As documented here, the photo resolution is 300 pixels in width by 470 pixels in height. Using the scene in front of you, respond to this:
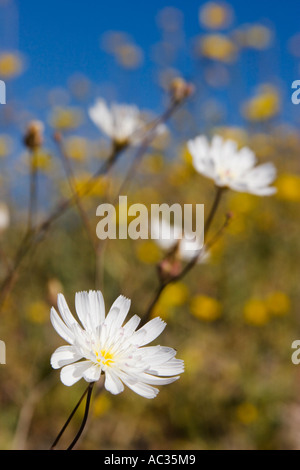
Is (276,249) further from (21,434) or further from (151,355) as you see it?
(151,355)

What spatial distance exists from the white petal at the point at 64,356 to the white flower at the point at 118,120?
1.90 feet

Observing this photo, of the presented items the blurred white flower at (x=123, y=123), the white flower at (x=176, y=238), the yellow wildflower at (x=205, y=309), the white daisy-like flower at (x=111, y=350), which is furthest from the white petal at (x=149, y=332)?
the yellow wildflower at (x=205, y=309)

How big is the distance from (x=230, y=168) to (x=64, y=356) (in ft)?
1.96

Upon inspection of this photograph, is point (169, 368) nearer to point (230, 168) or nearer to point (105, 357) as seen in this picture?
point (105, 357)

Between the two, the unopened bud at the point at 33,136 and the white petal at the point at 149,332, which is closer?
the white petal at the point at 149,332

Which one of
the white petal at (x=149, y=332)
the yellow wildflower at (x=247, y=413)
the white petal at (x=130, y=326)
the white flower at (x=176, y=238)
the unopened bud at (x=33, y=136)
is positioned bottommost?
the white petal at (x=149, y=332)

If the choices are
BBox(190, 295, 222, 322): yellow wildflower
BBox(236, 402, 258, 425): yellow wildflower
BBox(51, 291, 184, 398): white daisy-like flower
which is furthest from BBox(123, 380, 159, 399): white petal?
BBox(190, 295, 222, 322): yellow wildflower

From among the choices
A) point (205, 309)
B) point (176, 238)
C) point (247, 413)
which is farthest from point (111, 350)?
point (205, 309)

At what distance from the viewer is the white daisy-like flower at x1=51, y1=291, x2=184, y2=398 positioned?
1.49 ft

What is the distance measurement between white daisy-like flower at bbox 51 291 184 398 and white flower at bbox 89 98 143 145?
53cm

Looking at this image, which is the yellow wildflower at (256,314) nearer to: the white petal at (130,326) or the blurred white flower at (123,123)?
the blurred white flower at (123,123)

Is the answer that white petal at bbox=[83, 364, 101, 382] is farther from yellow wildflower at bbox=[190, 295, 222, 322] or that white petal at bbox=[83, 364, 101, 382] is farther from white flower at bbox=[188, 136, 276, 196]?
yellow wildflower at bbox=[190, 295, 222, 322]

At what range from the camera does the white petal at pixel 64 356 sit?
0.43 m

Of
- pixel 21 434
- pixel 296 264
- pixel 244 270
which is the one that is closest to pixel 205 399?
pixel 21 434
